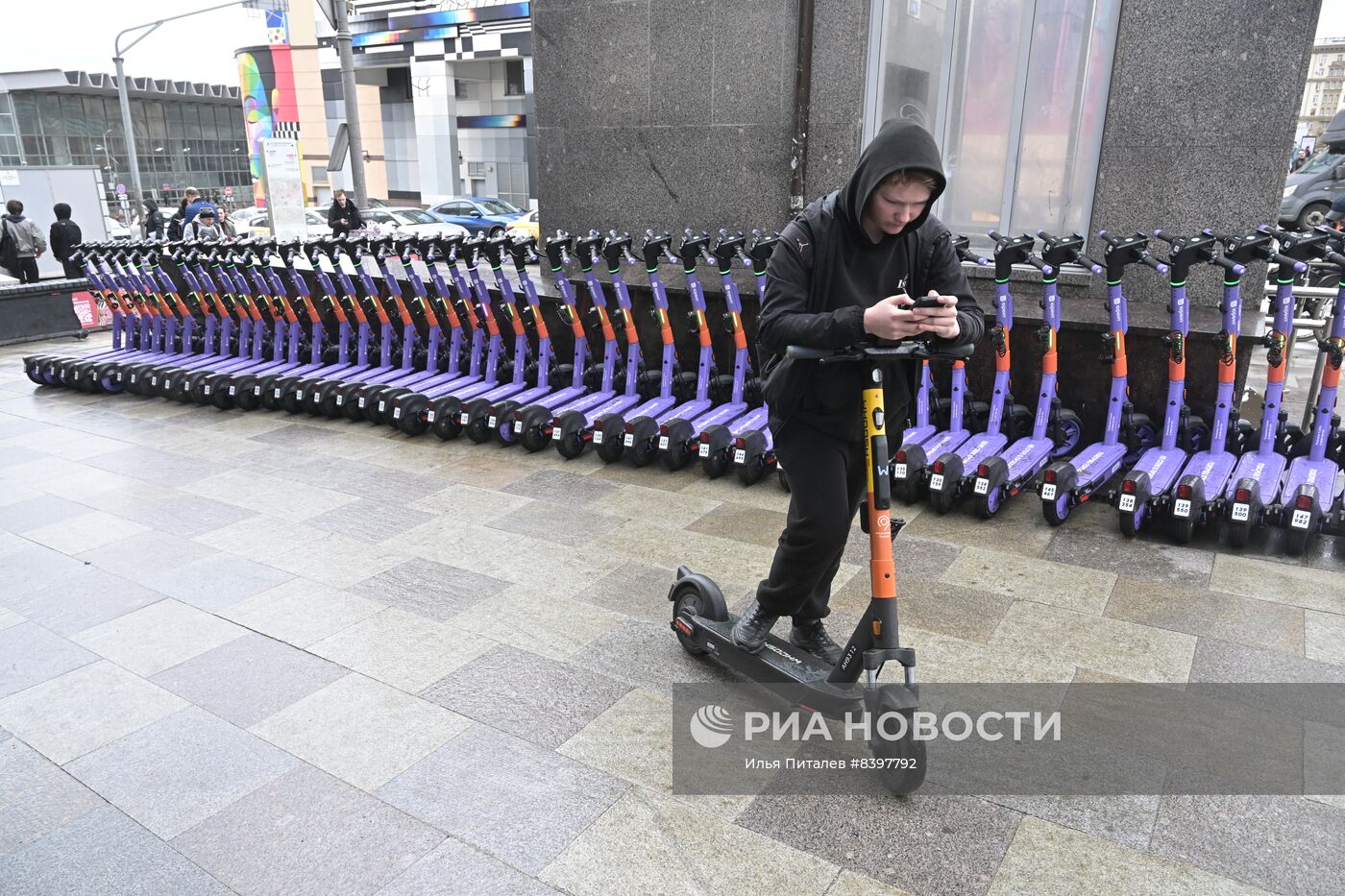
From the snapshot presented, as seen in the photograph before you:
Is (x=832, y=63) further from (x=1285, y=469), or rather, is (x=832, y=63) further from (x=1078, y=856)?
(x=1078, y=856)

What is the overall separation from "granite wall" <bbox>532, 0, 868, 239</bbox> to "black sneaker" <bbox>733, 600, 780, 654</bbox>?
16.1ft

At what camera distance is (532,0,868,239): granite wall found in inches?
284

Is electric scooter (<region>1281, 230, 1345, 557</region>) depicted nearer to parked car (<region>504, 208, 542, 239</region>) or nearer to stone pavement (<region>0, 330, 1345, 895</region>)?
stone pavement (<region>0, 330, 1345, 895</region>)

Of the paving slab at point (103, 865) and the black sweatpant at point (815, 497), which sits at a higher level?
the black sweatpant at point (815, 497)

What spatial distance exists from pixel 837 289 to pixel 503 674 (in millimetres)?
2052

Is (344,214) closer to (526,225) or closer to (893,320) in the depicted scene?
(526,225)

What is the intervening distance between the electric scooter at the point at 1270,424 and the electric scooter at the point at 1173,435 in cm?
22

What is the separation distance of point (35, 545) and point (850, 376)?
4960mm

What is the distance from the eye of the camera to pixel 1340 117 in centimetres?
2097

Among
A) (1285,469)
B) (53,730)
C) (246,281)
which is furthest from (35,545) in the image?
(1285,469)

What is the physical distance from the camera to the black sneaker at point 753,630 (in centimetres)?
335

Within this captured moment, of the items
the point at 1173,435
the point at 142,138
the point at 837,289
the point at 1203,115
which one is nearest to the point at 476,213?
the point at 1203,115

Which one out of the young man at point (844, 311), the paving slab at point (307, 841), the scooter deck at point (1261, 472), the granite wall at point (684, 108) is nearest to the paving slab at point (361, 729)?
the paving slab at point (307, 841)

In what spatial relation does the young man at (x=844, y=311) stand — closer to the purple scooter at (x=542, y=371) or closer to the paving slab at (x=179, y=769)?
the paving slab at (x=179, y=769)
